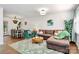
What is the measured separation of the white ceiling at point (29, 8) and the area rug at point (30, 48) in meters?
0.36

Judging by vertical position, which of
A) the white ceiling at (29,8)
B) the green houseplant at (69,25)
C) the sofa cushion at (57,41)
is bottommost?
the sofa cushion at (57,41)

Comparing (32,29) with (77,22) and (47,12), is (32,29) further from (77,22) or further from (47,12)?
(77,22)

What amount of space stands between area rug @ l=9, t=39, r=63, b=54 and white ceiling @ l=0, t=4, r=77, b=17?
0.36 meters

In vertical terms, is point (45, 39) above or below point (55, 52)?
above

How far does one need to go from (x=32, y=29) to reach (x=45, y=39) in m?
0.21

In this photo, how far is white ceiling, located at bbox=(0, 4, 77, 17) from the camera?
1251 mm

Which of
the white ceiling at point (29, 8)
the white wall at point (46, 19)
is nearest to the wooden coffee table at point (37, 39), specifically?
the white wall at point (46, 19)

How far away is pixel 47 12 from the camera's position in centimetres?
128

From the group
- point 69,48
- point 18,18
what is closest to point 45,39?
point 69,48

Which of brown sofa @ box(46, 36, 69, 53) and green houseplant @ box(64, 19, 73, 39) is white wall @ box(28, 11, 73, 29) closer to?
green houseplant @ box(64, 19, 73, 39)

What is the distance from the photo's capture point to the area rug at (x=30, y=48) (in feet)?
4.20

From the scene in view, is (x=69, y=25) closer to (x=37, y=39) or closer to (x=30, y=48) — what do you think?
(x=37, y=39)

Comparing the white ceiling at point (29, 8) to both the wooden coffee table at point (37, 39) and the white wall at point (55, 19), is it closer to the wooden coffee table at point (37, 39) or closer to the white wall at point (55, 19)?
the white wall at point (55, 19)
